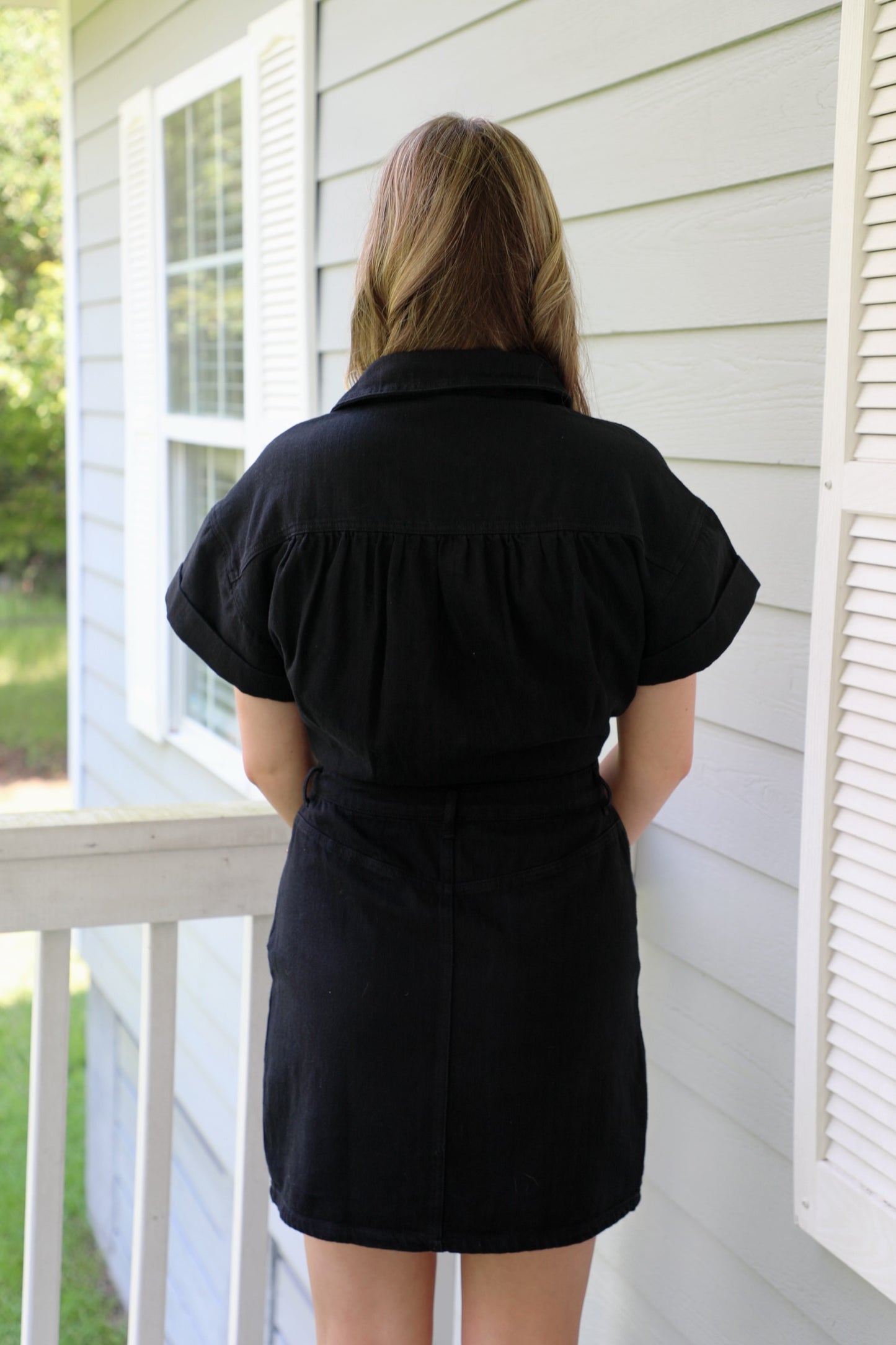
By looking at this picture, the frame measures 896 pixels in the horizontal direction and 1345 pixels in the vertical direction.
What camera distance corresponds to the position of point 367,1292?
1.35 meters

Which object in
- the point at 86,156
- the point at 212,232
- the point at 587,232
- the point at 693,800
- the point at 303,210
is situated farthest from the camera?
the point at 86,156

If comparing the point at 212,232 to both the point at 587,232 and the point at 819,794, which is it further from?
the point at 819,794

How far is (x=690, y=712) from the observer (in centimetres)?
140

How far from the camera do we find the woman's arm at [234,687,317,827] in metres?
1.39

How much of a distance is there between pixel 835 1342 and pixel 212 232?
365 centimetres

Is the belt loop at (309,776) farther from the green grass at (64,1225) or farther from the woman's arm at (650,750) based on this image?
the green grass at (64,1225)

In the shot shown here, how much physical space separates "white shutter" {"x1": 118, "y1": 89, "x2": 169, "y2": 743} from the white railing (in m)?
2.92

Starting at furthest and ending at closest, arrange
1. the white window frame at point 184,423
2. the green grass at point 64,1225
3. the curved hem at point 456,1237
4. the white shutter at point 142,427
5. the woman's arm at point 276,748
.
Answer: the green grass at point 64,1225 → the white shutter at point 142,427 → the white window frame at point 184,423 → the woman's arm at point 276,748 → the curved hem at point 456,1237

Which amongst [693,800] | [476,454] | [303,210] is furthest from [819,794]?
[303,210]

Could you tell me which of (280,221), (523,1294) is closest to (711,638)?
(523,1294)

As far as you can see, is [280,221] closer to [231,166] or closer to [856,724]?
[231,166]

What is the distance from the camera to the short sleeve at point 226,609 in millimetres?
1221

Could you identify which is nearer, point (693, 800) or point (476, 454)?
point (476, 454)

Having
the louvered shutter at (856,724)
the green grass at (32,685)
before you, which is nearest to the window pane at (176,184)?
the louvered shutter at (856,724)
